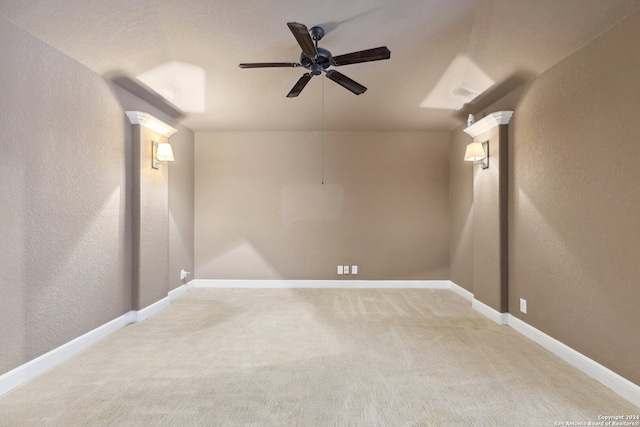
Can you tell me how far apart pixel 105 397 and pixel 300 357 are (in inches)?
53.2

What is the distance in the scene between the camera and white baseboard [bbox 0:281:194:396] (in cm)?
224

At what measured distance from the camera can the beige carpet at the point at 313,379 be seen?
194 cm

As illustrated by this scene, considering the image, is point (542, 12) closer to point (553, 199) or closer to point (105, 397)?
point (553, 199)

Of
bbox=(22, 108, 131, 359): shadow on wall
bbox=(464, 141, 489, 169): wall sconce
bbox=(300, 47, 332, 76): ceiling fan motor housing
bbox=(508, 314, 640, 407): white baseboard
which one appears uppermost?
bbox=(300, 47, 332, 76): ceiling fan motor housing

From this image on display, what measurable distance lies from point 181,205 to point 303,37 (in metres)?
3.46

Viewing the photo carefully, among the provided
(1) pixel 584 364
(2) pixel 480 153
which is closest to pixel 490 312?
(1) pixel 584 364

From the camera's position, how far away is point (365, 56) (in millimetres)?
2445

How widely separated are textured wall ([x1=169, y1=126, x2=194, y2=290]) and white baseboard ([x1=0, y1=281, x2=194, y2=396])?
74 centimetres

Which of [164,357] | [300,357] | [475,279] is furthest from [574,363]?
[164,357]

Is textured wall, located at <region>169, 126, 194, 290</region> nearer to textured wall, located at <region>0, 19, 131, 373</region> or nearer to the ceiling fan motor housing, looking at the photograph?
textured wall, located at <region>0, 19, 131, 373</region>

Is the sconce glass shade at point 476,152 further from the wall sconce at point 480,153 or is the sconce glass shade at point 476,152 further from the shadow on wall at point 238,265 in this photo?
the shadow on wall at point 238,265

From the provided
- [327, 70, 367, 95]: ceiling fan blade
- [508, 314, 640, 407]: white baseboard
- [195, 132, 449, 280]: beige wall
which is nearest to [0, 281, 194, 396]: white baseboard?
[195, 132, 449, 280]: beige wall

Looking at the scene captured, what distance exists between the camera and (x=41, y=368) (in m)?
2.47

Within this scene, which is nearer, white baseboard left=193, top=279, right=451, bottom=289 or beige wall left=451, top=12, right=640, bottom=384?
beige wall left=451, top=12, right=640, bottom=384
